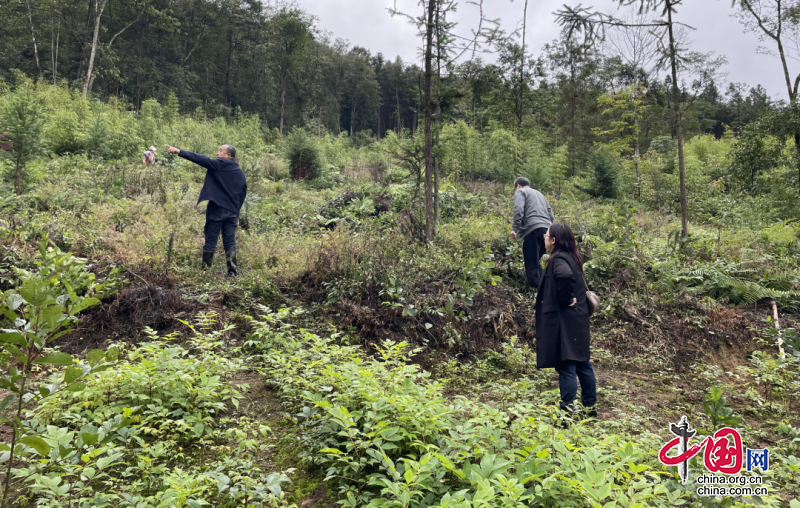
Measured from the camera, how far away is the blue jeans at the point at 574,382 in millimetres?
3641

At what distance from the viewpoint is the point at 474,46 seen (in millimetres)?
7445

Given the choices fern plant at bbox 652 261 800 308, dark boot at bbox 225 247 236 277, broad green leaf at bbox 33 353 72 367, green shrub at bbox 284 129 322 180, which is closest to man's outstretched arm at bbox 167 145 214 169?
dark boot at bbox 225 247 236 277

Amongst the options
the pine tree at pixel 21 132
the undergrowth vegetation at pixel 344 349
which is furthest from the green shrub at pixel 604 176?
the pine tree at pixel 21 132

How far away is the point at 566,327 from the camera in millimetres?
3688

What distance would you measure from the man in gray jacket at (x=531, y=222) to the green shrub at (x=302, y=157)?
9.60 meters

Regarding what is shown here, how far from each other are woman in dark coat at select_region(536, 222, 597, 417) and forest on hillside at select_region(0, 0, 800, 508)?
0.35 m

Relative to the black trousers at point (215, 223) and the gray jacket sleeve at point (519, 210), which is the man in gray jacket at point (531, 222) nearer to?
the gray jacket sleeve at point (519, 210)

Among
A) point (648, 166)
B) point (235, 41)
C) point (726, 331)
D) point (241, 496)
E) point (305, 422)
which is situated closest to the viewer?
point (241, 496)

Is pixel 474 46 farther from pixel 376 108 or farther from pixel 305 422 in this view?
pixel 376 108

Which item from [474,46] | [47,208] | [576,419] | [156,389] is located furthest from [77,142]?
[576,419]

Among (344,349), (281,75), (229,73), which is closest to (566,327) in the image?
(344,349)

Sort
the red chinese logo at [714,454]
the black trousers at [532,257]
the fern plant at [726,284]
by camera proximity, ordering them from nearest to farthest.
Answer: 1. the red chinese logo at [714,454]
2. the black trousers at [532,257]
3. the fern plant at [726,284]

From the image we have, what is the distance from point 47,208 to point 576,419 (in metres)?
9.06

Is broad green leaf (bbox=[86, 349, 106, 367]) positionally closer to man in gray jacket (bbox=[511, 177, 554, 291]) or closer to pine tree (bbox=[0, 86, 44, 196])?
man in gray jacket (bbox=[511, 177, 554, 291])
